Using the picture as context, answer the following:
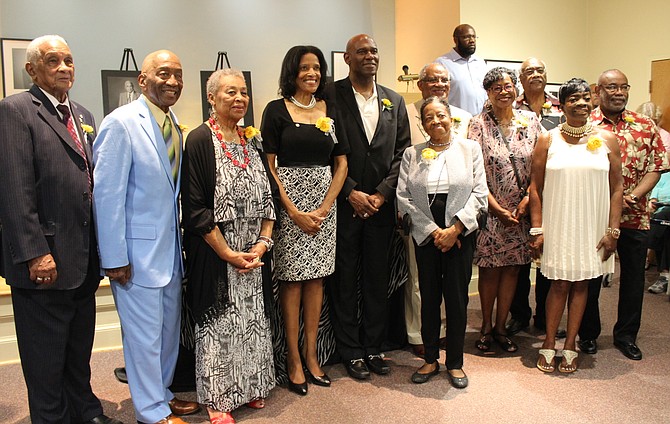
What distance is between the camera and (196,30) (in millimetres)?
6277

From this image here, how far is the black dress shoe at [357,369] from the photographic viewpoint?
3.49 metres

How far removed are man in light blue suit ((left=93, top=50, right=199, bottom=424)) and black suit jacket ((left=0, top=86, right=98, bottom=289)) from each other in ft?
0.31

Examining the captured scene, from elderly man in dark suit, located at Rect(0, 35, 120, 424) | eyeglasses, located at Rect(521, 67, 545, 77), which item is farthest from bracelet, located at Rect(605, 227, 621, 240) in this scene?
elderly man in dark suit, located at Rect(0, 35, 120, 424)

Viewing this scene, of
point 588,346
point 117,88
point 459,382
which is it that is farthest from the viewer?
point 117,88

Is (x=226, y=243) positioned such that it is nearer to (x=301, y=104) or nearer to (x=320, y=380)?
(x=301, y=104)

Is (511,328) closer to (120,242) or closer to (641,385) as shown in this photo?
(641,385)

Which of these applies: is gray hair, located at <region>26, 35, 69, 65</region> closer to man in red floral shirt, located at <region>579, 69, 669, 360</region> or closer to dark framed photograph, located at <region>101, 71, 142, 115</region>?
man in red floral shirt, located at <region>579, 69, 669, 360</region>

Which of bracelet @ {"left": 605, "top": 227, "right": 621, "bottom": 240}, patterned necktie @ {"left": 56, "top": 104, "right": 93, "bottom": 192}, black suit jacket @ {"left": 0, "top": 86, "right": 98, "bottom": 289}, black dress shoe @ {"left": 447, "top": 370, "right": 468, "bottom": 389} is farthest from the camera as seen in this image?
bracelet @ {"left": 605, "top": 227, "right": 621, "bottom": 240}

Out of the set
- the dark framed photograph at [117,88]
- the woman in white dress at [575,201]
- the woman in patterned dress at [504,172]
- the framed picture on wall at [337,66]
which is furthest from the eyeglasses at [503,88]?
the dark framed photograph at [117,88]

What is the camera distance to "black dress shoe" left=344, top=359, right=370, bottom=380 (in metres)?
3.49

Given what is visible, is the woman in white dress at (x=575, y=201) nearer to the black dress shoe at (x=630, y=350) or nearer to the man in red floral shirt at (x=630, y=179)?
the man in red floral shirt at (x=630, y=179)

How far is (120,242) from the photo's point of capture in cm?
265

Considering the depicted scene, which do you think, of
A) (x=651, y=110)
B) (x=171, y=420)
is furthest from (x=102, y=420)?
(x=651, y=110)

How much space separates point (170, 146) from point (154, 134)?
13 cm
